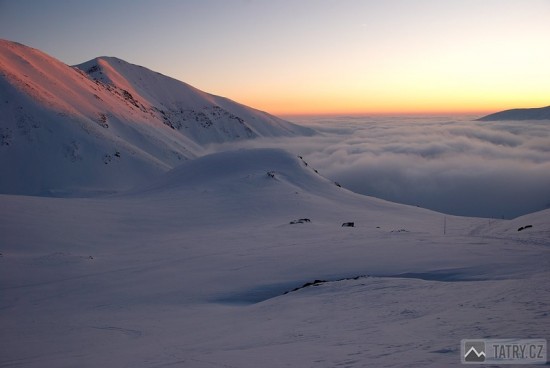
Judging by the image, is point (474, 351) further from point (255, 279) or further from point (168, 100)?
point (168, 100)

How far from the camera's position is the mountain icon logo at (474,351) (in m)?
6.89

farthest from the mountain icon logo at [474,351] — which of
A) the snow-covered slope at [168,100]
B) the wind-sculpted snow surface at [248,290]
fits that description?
the snow-covered slope at [168,100]

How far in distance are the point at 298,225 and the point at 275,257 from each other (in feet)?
32.0

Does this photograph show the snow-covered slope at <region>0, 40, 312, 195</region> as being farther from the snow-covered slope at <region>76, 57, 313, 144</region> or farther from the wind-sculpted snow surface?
the wind-sculpted snow surface

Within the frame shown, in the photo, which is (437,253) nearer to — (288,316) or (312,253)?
(312,253)

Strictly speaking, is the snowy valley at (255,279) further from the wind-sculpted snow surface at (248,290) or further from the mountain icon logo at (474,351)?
the mountain icon logo at (474,351)

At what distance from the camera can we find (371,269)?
56.9 feet

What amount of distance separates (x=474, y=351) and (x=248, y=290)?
1025 centimetres

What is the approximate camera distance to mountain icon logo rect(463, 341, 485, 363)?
22.6ft

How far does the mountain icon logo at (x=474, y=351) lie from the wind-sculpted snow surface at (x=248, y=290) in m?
0.21

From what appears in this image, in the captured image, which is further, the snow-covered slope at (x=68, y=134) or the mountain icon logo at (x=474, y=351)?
the snow-covered slope at (x=68, y=134)

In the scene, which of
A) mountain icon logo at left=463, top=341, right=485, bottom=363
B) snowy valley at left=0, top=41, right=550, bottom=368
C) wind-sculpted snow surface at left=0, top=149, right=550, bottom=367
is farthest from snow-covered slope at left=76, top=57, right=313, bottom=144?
mountain icon logo at left=463, top=341, right=485, bottom=363

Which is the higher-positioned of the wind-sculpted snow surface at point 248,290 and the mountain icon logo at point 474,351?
the mountain icon logo at point 474,351

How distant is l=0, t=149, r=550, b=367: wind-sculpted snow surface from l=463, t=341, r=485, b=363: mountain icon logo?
21 cm
